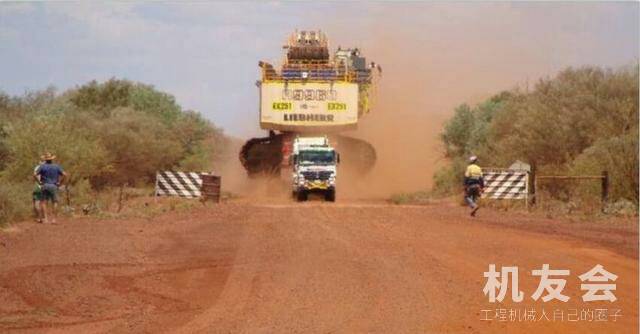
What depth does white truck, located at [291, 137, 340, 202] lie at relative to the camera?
1468 inches

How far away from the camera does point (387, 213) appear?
27703 mm

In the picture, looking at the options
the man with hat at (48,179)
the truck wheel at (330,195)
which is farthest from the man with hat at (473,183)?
the man with hat at (48,179)

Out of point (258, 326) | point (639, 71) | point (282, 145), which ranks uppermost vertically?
point (639, 71)

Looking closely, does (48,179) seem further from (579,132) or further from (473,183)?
(579,132)

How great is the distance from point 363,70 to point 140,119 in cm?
1470

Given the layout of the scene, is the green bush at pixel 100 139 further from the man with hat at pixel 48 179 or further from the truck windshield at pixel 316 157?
the truck windshield at pixel 316 157

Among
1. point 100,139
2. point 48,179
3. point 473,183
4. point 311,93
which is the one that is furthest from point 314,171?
point 48,179

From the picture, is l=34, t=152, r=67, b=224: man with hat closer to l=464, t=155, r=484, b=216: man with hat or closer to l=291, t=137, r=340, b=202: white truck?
l=464, t=155, r=484, b=216: man with hat

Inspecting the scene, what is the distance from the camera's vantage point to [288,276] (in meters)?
14.0

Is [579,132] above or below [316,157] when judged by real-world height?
above

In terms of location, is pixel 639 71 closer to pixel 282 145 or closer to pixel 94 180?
pixel 282 145

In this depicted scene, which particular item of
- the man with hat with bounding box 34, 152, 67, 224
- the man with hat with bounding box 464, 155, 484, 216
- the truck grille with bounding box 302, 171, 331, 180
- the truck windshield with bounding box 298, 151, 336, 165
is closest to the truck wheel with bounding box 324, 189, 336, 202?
the truck grille with bounding box 302, 171, 331, 180

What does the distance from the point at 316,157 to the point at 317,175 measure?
0.75 m

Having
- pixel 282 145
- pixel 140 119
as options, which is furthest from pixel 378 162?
pixel 140 119
